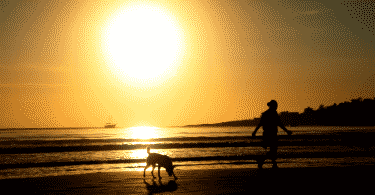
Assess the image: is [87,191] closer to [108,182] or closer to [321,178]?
[108,182]

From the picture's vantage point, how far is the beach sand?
9809 mm

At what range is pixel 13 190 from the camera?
10.3 metres

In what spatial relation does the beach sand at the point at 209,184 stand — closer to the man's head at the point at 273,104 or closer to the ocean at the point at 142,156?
the man's head at the point at 273,104

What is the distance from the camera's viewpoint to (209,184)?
427 inches

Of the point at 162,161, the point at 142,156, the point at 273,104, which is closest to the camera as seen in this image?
the point at 162,161

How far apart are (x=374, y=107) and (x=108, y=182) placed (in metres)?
192

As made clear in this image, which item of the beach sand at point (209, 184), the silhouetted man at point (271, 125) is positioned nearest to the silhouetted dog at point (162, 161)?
the beach sand at point (209, 184)

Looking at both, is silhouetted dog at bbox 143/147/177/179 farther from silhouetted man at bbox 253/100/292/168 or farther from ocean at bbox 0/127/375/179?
ocean at bbox 0/127/375/179

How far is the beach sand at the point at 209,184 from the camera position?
981 cm

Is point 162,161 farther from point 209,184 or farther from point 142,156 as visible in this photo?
point 142,156

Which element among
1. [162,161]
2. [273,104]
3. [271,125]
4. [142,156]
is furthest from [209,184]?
[142,156]

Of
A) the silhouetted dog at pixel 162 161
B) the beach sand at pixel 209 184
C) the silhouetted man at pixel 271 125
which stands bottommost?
the beach sand at pixel 209 184

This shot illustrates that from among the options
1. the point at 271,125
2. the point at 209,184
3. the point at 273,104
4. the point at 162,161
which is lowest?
the point at 209,184

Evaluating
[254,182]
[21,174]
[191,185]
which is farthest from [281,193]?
[21,174]
